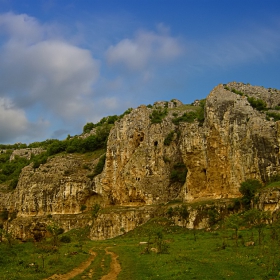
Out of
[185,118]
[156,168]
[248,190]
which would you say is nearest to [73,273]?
[248,190]

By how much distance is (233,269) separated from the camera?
22.0 meters

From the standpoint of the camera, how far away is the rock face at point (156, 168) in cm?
6222

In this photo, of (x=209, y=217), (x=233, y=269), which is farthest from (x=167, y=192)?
(x=233, y=269)

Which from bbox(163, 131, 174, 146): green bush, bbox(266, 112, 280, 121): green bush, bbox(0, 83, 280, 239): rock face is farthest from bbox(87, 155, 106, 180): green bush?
bbox(266, 112, 280, 121): green bush

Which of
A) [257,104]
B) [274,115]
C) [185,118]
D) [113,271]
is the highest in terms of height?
[257,104]

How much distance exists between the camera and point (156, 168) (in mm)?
74312

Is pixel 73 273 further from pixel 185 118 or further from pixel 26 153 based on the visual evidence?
pixel 26 153

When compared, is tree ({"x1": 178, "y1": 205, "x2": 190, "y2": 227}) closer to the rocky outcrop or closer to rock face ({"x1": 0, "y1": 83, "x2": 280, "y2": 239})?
rock face ({"x1": 0, "y1": 83, "x2": 280, "y2": 239})

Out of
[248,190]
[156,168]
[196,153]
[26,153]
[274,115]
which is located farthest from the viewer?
[26,153]

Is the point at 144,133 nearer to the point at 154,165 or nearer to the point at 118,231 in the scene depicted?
the point at 154,165

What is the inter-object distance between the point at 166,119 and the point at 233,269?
60867mm

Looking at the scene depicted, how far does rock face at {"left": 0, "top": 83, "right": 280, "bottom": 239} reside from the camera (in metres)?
62.2

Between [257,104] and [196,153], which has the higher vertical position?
[257,104]

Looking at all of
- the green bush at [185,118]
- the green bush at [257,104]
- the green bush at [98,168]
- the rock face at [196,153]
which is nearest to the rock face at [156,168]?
the rock face at [196,153]
